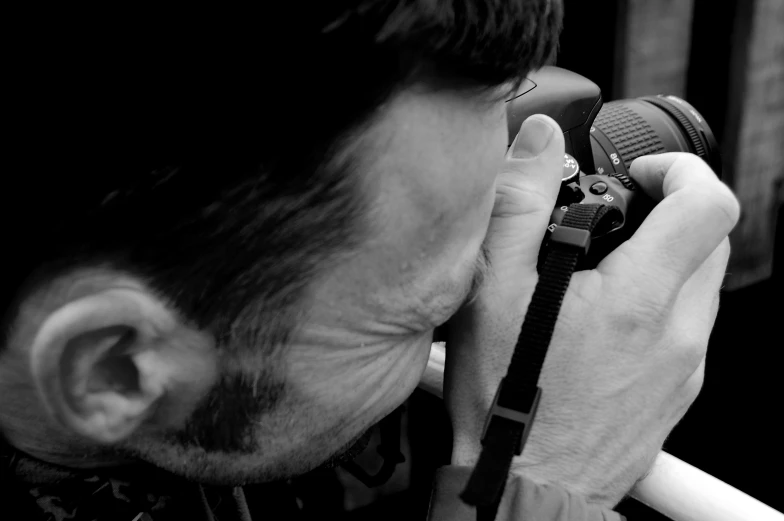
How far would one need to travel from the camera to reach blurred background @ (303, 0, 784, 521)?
182cm

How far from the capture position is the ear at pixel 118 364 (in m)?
0.48

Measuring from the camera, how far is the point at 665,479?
603mm

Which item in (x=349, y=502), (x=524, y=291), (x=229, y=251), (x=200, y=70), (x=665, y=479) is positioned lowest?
(x=349, y=502)

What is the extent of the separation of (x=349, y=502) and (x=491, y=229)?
1.26 metres

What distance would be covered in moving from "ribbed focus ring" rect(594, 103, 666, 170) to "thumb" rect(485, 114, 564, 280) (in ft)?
0.88

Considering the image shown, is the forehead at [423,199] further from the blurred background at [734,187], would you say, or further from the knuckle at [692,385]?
the blurred background at [734,187]

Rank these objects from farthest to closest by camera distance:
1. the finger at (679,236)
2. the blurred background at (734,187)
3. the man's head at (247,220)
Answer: the blurred background at (734,187)
the finger at (679,236)
the man's head at (247,220)

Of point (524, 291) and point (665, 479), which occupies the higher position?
point (524, 291)

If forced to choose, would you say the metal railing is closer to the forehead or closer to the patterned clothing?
the forehead

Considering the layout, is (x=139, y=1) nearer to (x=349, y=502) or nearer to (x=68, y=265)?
(x=68, y=265)

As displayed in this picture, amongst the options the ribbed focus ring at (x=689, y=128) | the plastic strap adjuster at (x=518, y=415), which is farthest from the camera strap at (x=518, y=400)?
the ribbed focus ring at (x=689, y=128)

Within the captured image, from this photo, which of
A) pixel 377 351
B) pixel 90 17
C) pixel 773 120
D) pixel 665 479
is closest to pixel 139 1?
pixel 90 17

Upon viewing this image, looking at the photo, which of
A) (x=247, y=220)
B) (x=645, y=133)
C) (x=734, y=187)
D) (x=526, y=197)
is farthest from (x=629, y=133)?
(x=734, y=187)

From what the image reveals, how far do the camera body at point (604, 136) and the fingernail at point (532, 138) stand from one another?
0.04 m
